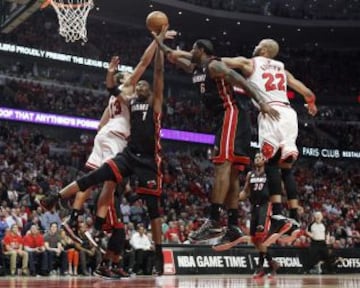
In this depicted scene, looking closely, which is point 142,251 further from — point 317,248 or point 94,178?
point 94,178

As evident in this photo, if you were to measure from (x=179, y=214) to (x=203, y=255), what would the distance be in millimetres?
5687

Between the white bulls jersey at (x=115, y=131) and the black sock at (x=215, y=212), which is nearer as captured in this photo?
the black sock at (x=215, y=212)

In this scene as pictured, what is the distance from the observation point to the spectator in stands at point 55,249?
14430 millimetres

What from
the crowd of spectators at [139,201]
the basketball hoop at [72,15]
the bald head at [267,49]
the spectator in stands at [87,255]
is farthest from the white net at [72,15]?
the bald head at [267,49]

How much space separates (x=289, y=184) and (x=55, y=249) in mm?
8214

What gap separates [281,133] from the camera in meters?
7.30

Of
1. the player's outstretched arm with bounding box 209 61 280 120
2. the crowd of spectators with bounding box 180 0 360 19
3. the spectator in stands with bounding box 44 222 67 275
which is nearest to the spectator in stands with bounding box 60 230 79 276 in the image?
the spectator in stands with bounding box 44 222 67 275

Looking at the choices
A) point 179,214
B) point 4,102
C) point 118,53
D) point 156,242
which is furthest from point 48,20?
point 156,242

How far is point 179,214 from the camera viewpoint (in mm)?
21984

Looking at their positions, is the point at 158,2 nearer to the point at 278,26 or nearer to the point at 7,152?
Answer: the point at 278,26

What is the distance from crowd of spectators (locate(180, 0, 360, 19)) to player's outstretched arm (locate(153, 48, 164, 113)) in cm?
2478

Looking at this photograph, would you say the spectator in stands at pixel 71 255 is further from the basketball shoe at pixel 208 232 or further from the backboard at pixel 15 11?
the basketball shoe at pixel 208 232

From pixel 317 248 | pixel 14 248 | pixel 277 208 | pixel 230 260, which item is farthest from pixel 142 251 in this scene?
pixel 277 208

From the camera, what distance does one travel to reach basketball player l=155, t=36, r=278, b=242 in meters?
6.92
